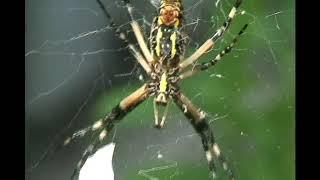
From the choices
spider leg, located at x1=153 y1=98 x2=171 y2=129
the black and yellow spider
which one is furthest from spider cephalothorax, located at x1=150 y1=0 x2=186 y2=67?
spider leg, located at x1=153 y1=98 x2=171 y2=129

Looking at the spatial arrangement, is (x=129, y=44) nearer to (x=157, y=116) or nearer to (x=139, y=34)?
(x=139, y=34)

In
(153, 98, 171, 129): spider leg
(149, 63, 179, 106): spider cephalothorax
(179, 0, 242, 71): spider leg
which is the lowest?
(153, 98, 171, 129): spider leg

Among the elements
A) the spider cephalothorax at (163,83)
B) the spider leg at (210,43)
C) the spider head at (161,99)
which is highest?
the spider leg at (210,43)

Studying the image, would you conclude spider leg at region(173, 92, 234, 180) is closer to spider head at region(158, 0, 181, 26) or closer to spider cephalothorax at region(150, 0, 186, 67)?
spider cephalothorax at region(150, 0, 186, 67)

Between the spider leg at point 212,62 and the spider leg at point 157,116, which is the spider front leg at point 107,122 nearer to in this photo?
the spider leg at point 157,116

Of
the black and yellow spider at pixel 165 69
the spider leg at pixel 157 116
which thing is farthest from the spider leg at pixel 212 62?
the spider leg at pixel 157 116

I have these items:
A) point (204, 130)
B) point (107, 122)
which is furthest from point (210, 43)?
point (107, 122)
